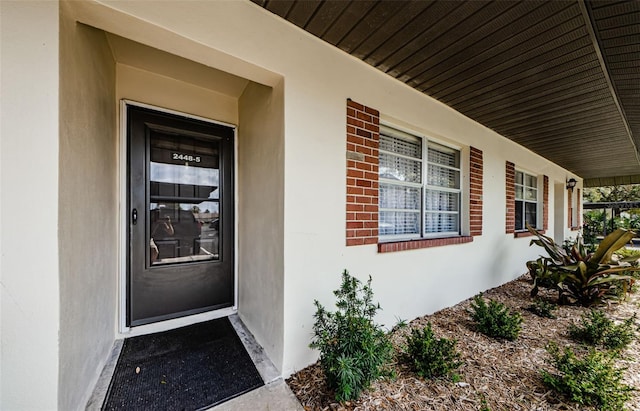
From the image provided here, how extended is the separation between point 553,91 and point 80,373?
187 inches

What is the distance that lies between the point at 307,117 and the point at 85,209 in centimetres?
158

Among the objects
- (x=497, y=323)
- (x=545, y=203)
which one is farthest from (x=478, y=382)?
(x=545, y=203)

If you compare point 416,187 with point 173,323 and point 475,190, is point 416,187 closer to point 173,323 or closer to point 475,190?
point 475,190

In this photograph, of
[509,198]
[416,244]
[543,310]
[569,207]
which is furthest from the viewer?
[569,207]

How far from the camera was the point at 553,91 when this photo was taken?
2693mm

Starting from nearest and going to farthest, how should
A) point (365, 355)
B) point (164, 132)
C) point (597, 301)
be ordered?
1. point (365, 355)
2. point (164, 132)
3. point (597, 301)

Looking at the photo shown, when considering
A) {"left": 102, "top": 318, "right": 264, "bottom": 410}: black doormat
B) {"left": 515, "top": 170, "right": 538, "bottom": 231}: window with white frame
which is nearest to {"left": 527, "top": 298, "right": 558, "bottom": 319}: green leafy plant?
{"left": 515, "top": 170, "right": 538, "bottom": 231}: window with white frame

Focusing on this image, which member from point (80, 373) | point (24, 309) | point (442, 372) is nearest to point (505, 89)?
point (442, 372)

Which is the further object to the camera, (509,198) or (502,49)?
(509,198)

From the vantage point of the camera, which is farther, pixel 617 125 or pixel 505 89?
pixel 617 125

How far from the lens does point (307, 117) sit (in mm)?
1934

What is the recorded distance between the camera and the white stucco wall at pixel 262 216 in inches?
74.1

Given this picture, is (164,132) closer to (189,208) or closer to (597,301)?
(189,208)

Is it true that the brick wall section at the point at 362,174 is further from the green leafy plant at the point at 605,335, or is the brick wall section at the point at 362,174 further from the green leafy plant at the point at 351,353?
the green leafy plant at the point at 605,335
